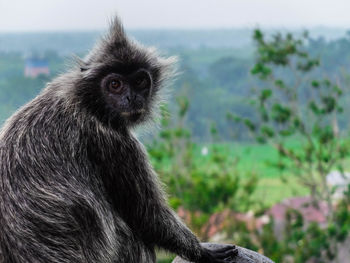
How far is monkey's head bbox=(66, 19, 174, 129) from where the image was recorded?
441cm

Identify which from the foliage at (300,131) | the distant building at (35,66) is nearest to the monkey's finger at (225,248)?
the distant building at (35,66)

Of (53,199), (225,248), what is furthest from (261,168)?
(53,199)

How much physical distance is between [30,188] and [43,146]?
29 centimetres

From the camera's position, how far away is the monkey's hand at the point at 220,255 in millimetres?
4465

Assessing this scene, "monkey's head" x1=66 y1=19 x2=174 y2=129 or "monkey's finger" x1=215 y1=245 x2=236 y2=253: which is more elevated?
"monkey's head" x1=66 y1=19 x2=174 y2=129

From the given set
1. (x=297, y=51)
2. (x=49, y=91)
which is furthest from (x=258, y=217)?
(x=49, y=91)

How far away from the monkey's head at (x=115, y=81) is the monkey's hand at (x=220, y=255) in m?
0.99

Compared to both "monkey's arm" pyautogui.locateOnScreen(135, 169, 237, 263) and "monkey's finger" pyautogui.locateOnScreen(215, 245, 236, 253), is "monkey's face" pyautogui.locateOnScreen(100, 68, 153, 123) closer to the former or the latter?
"monkey's arm" pyautogui.locateOnScreen(135, 169, 237, 263)

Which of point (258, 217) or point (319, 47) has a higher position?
point (319, 47)

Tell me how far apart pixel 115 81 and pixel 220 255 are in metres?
1.33

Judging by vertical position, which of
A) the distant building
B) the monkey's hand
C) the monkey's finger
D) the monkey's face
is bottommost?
the monkey's hand

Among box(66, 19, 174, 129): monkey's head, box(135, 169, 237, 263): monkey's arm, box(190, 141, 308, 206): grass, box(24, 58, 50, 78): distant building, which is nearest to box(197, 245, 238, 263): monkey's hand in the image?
box(135, 169, 237, 263): monkey's arm

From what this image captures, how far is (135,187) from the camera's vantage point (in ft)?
14.2

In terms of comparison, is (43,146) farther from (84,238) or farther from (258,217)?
(258,217)
